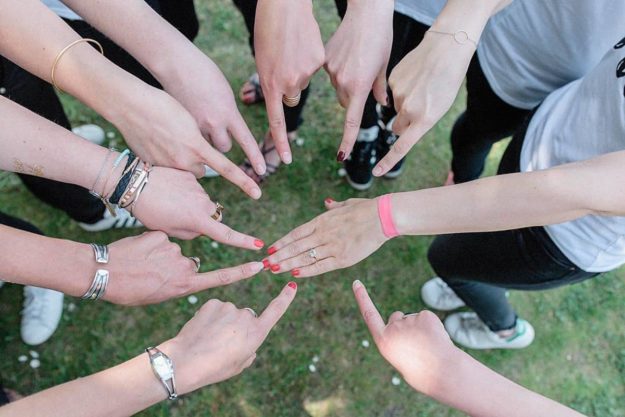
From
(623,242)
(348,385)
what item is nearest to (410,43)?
(623,242)

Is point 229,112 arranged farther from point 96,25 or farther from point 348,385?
point 348,385

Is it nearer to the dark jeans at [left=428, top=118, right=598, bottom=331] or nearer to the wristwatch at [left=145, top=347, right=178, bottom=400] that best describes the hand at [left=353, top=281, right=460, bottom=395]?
the dark jeans at [left=428, top=118, right=598, bottom=331]

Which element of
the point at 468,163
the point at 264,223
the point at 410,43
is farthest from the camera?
the point at 264,223

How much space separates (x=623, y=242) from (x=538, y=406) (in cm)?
66

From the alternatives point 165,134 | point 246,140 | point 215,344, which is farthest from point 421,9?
point 215,344

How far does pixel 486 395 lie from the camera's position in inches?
60.6

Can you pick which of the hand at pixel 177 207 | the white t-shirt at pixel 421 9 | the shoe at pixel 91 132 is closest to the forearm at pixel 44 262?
the hand at pixel 177 207

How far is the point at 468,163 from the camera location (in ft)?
9.11

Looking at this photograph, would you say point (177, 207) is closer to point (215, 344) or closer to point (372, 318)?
point (215, 344)

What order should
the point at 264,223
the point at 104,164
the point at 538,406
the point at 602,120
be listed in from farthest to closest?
1. the point at 264,223
2. the point at 104,164
3. the point at 602,120
4. the point at 538,406

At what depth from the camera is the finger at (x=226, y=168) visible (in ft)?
5.92

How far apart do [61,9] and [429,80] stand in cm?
146

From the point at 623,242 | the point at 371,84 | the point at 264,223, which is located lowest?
the point at 264,223

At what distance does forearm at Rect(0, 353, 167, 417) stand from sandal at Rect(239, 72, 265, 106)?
2246 mm
